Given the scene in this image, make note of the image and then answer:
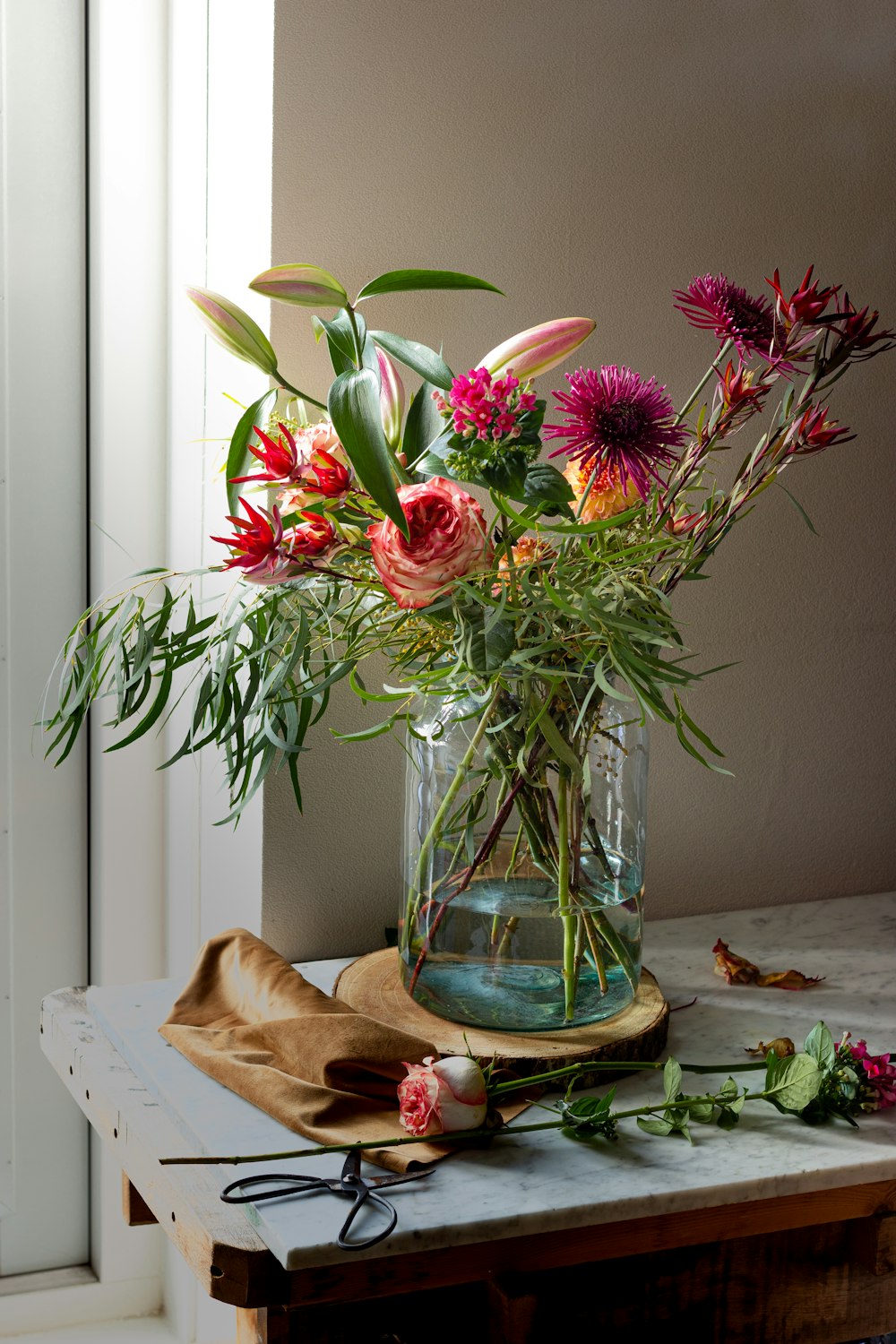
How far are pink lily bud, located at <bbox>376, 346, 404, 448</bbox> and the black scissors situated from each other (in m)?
0.48

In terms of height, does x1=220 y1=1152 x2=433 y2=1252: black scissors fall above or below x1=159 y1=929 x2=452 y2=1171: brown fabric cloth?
below

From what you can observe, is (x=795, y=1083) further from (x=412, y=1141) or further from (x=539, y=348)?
(x=539, y=348)

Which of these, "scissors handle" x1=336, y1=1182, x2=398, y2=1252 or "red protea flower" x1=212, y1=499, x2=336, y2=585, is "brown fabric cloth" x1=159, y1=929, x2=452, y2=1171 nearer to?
"scissors handle" x1=336, y1=1182, x2=398, y2=1252

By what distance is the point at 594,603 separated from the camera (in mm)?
812

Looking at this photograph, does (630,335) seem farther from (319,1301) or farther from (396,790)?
(319,1301)

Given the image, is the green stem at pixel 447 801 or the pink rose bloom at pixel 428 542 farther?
the green stem at pixel 447 801

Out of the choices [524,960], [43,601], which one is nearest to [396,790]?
[524,960]

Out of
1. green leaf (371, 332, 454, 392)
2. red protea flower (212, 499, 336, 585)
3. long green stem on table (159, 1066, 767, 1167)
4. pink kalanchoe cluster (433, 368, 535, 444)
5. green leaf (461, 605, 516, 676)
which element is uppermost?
green leaf (371, 332, 454, 392)

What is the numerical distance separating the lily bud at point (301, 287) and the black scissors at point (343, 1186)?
564mm

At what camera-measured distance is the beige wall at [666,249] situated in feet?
3.68

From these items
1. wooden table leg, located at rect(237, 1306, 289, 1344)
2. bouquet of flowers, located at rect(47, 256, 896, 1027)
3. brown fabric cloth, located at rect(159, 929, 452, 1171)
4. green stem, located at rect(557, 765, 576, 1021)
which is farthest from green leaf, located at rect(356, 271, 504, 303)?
wooden table leg, located at rect(237, 1306, 289, 1344)

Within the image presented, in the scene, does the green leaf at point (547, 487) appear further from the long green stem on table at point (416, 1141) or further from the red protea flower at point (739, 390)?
the long green stem on table at point (416, 1141)

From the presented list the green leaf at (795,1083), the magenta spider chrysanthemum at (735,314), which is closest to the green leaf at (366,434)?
the magenta spider chrysanthemum at (735,314)

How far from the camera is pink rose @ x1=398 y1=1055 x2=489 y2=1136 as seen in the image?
2.66 feet
